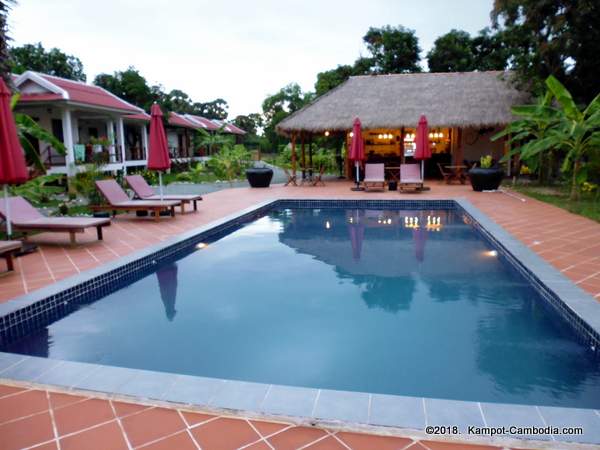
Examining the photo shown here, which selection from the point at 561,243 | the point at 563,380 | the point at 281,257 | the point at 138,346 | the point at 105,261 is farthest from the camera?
the point at 281,257

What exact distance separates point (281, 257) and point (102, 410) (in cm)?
435

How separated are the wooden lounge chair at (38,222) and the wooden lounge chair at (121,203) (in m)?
1.53

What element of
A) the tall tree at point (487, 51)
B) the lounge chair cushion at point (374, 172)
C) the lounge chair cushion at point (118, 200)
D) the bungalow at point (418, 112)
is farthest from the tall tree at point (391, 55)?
the lounge chair cushion at point (118, 200)

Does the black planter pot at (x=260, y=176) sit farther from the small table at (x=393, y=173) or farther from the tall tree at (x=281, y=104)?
the tall tree at (x=281, y=104)

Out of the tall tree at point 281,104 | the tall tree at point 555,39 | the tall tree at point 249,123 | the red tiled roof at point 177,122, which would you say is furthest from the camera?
the tall tree at point 249,123

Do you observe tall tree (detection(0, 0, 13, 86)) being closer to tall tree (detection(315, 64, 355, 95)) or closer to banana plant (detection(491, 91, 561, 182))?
banana plant (detection(491, 91, 561, 182))

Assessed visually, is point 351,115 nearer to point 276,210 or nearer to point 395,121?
point 395,121

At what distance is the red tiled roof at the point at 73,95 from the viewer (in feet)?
51.2

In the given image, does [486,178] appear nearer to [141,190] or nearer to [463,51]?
[141,190]

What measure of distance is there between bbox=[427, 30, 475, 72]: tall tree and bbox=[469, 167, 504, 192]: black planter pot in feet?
49.5

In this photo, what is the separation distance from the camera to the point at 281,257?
22.1ft

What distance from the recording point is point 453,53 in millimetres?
25734

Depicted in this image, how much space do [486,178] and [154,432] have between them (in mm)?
12227

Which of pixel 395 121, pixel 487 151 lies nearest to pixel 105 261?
pixel 395 121
